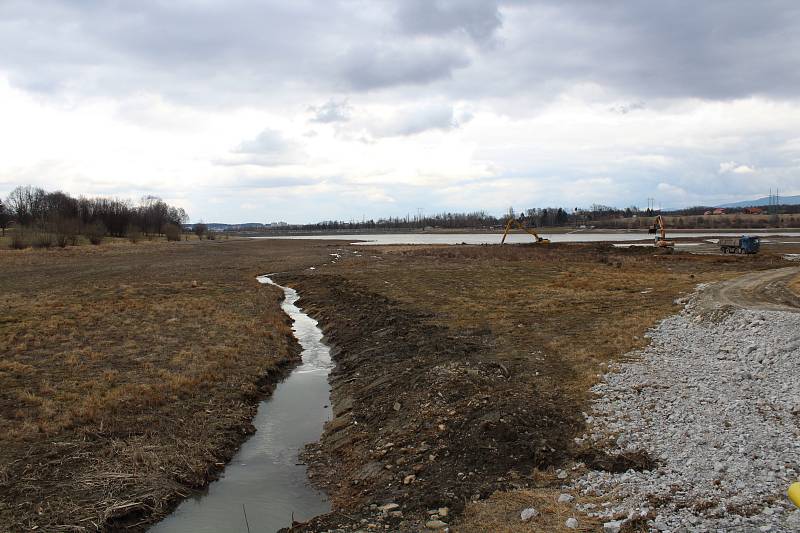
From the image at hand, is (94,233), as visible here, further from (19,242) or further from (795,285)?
(795,285)

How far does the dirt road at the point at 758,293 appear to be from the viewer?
70.8 ft

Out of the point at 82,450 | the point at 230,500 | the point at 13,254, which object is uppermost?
the point at 13,254

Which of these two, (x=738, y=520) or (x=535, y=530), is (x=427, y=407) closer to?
(x=535, y=530)

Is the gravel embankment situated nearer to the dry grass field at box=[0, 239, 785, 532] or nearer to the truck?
the dry grass field at box=[0, 239, 785, 532]

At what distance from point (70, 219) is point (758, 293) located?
11258 cm

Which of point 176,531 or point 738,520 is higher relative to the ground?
point 738,520

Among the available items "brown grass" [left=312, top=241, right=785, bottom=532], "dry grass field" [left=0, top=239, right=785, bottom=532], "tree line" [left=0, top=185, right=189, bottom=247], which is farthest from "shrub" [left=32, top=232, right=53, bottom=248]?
"brown grass" [left=312, top=241, right=785, bottom=532]

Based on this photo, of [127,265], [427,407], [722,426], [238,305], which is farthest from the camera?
[127,265]

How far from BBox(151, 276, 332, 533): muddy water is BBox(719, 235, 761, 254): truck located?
168 ft

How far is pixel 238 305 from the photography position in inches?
1264

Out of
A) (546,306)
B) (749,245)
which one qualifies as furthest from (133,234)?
(749,245)

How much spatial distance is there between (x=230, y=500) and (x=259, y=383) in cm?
756

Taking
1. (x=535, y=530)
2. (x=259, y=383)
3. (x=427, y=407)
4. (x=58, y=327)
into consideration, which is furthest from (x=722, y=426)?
(x=58, y=327)

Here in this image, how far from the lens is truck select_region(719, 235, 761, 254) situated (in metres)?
52.7
